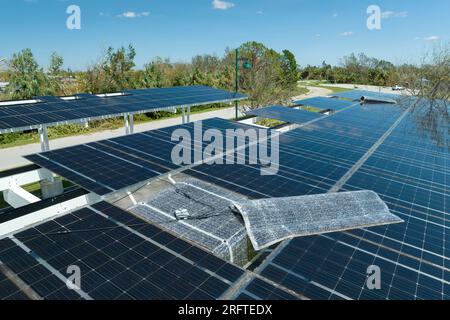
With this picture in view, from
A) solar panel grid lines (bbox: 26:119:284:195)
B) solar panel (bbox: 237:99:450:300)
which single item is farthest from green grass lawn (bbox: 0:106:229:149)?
solar panel (bbox: 237:99:450:300)

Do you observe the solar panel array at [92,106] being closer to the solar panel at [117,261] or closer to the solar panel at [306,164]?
the solar panel at [306,164]

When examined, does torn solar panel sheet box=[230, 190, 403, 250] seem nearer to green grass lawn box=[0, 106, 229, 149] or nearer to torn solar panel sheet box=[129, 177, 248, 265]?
torn solar panel sheet box=[129, 177, 248, 265]

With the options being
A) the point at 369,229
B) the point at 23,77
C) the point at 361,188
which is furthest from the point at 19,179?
the point at 23,77

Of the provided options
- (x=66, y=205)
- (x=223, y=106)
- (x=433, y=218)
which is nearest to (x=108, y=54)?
(x=223, y=106)

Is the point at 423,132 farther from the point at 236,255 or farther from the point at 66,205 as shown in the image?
the point at 66,205

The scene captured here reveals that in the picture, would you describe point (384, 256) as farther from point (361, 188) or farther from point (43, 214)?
point (43, 214)

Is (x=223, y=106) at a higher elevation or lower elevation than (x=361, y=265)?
higher
